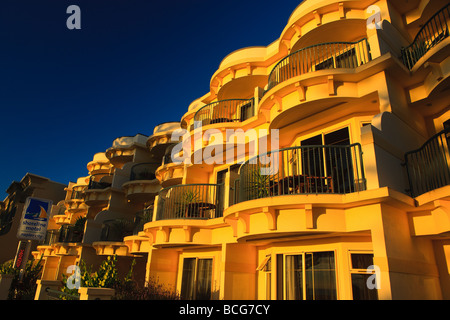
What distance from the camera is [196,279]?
41.7 feet

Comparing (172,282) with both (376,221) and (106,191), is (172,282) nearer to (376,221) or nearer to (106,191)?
(376,221)

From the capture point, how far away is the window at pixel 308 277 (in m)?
8.11

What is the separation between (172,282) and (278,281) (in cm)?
669

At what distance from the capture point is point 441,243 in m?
7.95

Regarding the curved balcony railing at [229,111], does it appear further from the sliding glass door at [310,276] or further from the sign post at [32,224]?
the sign post at [32,224]

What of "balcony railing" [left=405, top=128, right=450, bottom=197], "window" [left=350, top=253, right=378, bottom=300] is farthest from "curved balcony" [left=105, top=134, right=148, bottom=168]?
"balcony railing" [left=405, top=128, right=450, bottom=197]

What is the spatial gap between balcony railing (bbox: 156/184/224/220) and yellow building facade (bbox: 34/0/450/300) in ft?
0.22

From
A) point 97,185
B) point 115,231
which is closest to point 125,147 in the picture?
point 97,185

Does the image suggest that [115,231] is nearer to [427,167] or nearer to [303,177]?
[303,177]

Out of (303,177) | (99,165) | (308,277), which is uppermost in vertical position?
(99,165)

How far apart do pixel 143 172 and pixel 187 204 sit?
16.3 metres

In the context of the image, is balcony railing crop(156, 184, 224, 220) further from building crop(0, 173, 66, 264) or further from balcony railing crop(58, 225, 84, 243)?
building crop(0, 173, 66, 264)

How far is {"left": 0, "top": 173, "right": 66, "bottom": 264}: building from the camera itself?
135 ft
